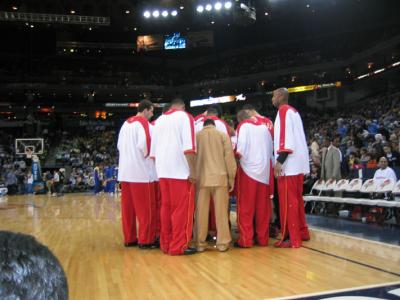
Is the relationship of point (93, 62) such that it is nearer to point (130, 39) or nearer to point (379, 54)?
point (130, 39)

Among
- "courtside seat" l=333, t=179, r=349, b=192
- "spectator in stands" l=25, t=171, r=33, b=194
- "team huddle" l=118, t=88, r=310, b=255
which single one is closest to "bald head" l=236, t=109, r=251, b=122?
"team huddle" l=118, t=88, r=310, b=255

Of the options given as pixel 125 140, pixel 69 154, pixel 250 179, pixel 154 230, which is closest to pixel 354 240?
pixel 250 179

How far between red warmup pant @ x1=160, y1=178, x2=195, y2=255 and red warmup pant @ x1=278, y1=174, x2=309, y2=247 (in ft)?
3.73

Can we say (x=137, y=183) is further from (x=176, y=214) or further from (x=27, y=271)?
(x=27, y=271)

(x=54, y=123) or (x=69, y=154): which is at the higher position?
(x=54, y=123)

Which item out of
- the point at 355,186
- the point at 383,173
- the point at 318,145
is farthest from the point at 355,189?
the point at 318,145

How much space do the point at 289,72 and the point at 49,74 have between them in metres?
18.4

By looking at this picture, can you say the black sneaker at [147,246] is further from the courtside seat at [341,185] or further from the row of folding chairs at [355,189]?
the courtside seat at [341,185]

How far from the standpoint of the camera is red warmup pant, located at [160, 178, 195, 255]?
5.06 m

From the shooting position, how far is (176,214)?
5094 millimetres

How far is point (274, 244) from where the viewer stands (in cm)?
560

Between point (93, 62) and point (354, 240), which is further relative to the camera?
point (93, 62)

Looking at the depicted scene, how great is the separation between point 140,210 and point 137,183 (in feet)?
1.16

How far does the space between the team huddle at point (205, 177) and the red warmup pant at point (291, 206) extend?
1cm
